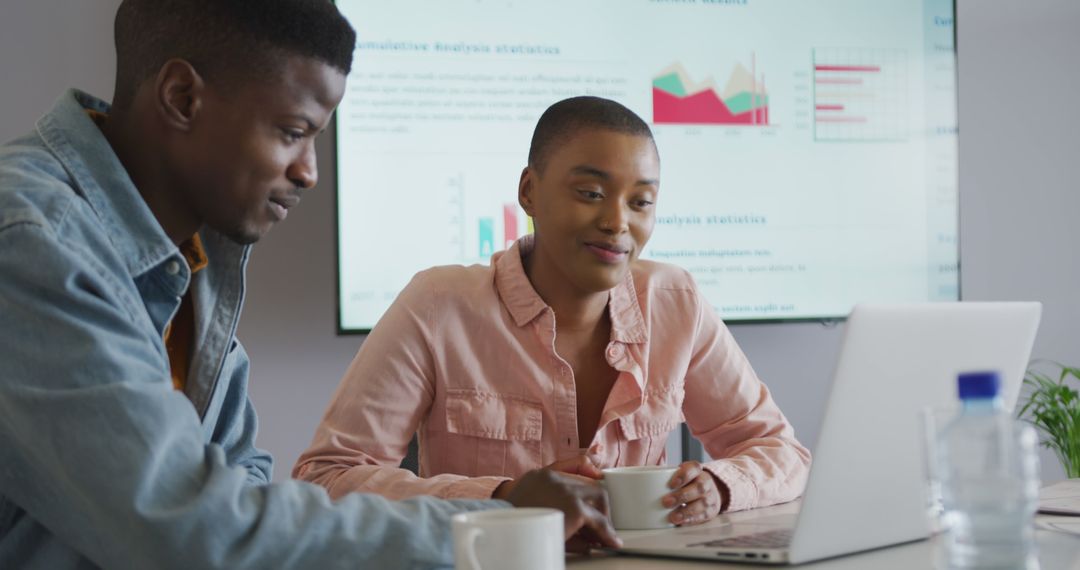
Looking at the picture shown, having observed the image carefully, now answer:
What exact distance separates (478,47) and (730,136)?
2.33 feet

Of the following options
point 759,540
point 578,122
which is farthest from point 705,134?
point 759,540

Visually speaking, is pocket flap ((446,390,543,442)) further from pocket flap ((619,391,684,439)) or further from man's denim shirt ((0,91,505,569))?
man's denim shirt ((0,91,505,569))

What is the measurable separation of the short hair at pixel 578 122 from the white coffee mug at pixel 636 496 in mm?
727

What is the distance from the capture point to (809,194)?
10.4 feet

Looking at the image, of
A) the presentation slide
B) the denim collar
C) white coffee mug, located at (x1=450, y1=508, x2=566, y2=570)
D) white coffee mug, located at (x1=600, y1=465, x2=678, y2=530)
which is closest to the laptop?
white coffee mug, located at (x1=600, y1=465, x2=678, y2=530)

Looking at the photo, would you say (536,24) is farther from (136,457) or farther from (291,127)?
(136,457)

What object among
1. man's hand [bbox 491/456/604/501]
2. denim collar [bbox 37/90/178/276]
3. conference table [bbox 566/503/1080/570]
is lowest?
conference table [bbox 566/503/1080/570]

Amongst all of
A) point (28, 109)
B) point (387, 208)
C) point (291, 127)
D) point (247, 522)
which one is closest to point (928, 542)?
Answer: point (247, 522)

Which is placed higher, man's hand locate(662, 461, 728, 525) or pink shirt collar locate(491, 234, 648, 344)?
pink shirt collar locate(491, 234, 648, 344)

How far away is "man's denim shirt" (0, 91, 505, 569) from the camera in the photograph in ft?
3.18

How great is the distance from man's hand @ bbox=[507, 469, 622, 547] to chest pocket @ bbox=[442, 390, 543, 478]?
62 cm

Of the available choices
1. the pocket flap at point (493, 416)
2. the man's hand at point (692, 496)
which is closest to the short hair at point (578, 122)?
the pocket flap at point (493, 416)

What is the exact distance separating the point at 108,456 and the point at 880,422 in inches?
26.9

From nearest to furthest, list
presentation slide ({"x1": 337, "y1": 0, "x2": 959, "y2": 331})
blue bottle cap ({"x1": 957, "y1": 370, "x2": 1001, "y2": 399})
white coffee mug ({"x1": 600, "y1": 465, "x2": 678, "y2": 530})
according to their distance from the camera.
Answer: blue bottle cap ({"x1": 957, "y1": 370, "x2": 1001, "y2": 399})
white coffee mug ({"x1": 600, "y1": 465, "x2": 678, "y2": 530})
presentation slide ({"x1": 337, "y1": 0, "x2": 959, "y2": 331})
